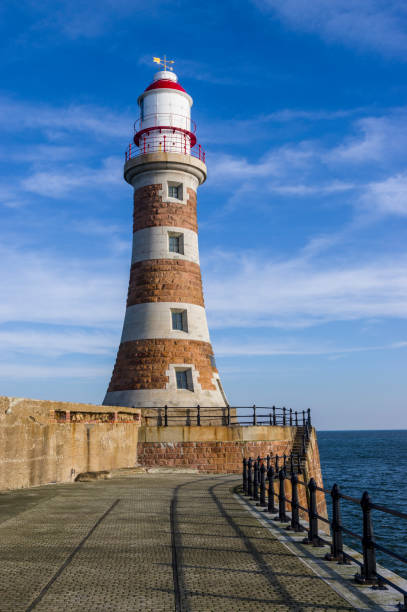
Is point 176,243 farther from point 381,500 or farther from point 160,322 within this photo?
point 381,500

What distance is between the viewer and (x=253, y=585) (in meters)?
5.44

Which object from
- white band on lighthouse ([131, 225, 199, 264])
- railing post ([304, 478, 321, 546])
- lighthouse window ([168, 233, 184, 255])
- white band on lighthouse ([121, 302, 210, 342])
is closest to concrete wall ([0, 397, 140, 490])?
white band on lighthouse ([121, 302, 210, 342])

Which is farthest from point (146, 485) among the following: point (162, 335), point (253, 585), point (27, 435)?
point (162, 335)

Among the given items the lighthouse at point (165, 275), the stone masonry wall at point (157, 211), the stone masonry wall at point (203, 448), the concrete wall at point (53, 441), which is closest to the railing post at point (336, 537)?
the concrete wall at point (53, 441)

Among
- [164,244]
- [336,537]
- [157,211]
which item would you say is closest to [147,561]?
[336,537]

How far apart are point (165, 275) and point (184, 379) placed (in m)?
4.72

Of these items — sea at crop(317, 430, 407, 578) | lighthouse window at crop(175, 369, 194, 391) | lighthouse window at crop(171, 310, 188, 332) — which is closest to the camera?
sea at crop(317, 430, 407, 578)

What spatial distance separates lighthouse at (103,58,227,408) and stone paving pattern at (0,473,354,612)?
14.0 meters

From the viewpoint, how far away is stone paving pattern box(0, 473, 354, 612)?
16.4 ft

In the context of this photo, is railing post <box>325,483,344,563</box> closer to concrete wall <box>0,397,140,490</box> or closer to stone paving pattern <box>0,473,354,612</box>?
stone paving pattern <box>0,473,354,612</box>

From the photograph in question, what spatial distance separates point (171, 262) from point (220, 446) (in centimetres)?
862

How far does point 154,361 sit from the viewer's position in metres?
24.8

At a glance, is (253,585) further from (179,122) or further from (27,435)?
(179,122)

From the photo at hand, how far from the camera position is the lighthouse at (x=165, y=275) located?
81.5ft
